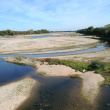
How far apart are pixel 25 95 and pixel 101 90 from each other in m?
10.3

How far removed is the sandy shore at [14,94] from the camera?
491 inches

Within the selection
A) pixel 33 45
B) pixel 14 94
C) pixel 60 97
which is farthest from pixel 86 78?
pixel 33 45

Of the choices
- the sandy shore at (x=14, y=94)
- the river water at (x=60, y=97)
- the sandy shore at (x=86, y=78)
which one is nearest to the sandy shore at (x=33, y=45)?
the sandy shore at (x=86, y=78)

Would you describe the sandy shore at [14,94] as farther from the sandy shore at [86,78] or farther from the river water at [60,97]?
the sandy shore at [86,78]

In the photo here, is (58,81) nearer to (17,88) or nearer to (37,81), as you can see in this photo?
(37,81)

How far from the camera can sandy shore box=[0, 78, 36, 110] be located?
12.5m

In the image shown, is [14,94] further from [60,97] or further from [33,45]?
[33,45]

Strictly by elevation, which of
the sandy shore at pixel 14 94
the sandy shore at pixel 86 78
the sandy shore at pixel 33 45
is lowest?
the sandy shore at pixel 14 94

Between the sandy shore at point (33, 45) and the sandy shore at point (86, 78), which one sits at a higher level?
the sandy shore at point (33, 45)

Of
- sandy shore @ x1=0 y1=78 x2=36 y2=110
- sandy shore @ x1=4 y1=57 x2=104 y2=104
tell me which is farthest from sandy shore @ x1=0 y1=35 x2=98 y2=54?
sandy shore @ x1=0 y1=78 x2=36 y2=110

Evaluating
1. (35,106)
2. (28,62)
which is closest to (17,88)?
(35,106)

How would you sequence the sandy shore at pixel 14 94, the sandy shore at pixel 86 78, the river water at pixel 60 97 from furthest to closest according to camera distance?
the sandy shore at pixel 86 78 < the sandy shore at pixel 14 94 < the river water at pixel 60 97

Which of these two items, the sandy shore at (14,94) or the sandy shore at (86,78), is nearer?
the sandy shore at (14,94)

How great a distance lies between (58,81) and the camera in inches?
709
